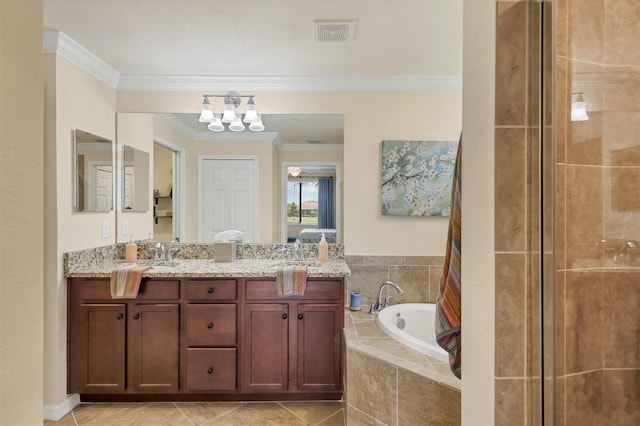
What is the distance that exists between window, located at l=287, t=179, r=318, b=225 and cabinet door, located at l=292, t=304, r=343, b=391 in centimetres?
84

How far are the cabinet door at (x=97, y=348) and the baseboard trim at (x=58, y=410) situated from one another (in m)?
0.08

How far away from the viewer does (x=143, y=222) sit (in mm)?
2777

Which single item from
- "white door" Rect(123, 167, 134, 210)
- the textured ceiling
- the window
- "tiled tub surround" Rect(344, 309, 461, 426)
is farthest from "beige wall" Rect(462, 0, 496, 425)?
"white door" Rect(123, 167, 134, 210)

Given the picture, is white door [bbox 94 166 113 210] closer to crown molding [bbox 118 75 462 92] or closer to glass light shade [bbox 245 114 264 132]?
crown molding [bbox 118 75 462 92]

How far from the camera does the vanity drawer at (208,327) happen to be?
225 cm

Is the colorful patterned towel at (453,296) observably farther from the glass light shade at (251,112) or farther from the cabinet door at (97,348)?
the cabinet door at (97,348)

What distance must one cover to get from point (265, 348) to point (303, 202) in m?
1.21

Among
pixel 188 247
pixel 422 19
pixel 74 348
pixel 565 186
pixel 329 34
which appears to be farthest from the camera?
pixel 188 247

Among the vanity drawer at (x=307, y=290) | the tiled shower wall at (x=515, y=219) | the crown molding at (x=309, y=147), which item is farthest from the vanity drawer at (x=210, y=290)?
the tiled shower wall at (x=515, y=219)

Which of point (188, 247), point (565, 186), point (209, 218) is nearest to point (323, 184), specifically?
point (209, 218)

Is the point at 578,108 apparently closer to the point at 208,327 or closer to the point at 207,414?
the point at 208,327

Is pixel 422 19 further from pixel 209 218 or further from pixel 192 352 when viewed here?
pixel 192 352

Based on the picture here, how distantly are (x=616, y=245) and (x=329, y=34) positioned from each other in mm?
1848

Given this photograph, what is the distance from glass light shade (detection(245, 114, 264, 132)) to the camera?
107 inches
